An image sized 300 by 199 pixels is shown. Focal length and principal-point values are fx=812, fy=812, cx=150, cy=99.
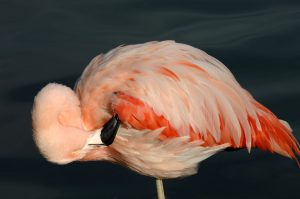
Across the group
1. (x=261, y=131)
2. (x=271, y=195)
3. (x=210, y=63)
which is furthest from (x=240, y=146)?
(x=271, y=195)

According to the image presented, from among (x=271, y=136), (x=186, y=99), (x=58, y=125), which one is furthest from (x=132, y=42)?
(x=58, y=125)

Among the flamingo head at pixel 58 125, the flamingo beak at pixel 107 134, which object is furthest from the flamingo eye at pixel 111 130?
the flamingo head at pixel 58 125

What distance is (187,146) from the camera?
227 inches

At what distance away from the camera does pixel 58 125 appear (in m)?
5.52

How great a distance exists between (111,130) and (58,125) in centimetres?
36

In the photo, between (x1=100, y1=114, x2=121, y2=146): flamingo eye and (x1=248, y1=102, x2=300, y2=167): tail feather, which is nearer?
(x1=100, y1=114, x2=121, y2=146): flamingo eye

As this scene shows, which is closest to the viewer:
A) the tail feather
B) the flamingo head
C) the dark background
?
the flamingo head

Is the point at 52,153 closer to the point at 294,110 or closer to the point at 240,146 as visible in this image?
the point at 240,146

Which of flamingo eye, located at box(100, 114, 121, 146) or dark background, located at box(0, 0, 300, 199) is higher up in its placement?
flamingo eye, located at box(100, 114, 121, 146)

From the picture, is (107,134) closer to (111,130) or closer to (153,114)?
(111,130)

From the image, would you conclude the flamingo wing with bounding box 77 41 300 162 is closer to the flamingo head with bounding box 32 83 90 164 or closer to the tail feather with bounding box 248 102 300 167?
the tail feather with bounding box 248 102 300 167

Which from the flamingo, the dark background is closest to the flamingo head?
the flamingo

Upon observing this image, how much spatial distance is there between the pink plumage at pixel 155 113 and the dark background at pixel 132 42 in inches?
40.8

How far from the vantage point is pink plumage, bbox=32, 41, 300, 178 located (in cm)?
552
